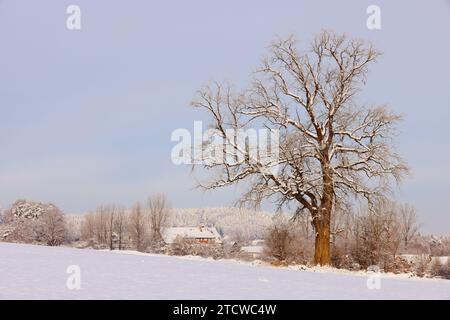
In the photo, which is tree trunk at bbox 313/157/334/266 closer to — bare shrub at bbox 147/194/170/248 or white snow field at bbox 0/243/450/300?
white snow field at bbox 0/243/450/300

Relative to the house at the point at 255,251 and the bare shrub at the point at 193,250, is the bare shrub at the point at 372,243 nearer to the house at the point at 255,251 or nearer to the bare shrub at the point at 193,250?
the house at the point at 255,251

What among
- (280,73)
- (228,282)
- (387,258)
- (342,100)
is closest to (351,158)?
(342,100)

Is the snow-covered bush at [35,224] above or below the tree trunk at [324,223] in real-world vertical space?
below

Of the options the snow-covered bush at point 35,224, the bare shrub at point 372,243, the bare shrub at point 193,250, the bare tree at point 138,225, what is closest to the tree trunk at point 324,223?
the bare shrub at point 372,243

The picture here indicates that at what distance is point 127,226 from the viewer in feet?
259

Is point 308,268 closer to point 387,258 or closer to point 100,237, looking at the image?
point 387,258

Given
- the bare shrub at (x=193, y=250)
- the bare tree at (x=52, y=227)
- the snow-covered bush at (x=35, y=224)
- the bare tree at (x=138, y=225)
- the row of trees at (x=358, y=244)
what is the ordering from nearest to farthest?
1. the row of trees at (x=358, y=244)
2. the bare shrub at (x=193, y=250)
3. the snow-covered bush at (x=35, y=224)
4. the bare tree at (x=52, y=227)
5. the bare tree at (x=138, y=225)

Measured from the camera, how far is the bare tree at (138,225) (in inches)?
2936

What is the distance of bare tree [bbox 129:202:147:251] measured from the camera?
74.6m

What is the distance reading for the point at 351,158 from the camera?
2139cm

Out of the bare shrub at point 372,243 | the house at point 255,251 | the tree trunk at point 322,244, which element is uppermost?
the tree trunk at point 322,244

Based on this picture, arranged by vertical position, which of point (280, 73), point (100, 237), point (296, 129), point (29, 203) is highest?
point (280, 73)
